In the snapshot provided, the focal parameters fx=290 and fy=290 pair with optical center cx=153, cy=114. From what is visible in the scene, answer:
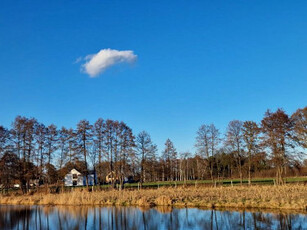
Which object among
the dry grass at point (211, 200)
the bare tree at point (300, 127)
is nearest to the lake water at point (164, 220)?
the dry grass at point (211, 200)

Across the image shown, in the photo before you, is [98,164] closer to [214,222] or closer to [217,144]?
[217,144]

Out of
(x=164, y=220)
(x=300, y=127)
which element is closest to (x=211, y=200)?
(x=164, y=220)

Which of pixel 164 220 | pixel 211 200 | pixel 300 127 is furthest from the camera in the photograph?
pixel 300 127

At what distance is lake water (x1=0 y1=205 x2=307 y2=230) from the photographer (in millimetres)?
14430

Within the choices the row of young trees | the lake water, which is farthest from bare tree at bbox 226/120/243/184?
the lake water

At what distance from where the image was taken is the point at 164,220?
1662 cm

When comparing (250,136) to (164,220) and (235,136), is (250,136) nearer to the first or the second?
(235,136)

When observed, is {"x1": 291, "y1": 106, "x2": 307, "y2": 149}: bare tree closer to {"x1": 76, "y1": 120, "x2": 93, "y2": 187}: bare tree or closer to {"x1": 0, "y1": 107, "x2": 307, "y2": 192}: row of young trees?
{"x1": 0, "y1": 107, "x2": 307, "y2": 192}: row of young trees

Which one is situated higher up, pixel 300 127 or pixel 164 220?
pixel 300 127

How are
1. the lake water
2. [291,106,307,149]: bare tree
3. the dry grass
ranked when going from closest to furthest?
the lake water → the dry grass → [291,106,307,149]: bare tree

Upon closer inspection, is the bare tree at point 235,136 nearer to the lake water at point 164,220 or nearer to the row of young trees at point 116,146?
the row of young trees at point 116,146

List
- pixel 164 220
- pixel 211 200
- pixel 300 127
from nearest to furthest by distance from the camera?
pixel 164 220, pixel 211 200, pixel 300 127

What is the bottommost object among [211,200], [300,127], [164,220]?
[164,220]

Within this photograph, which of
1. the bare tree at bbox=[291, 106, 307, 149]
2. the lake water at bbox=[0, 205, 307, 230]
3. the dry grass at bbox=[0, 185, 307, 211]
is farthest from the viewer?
the bare tree at bbox=[291, 106, 307, 149]
